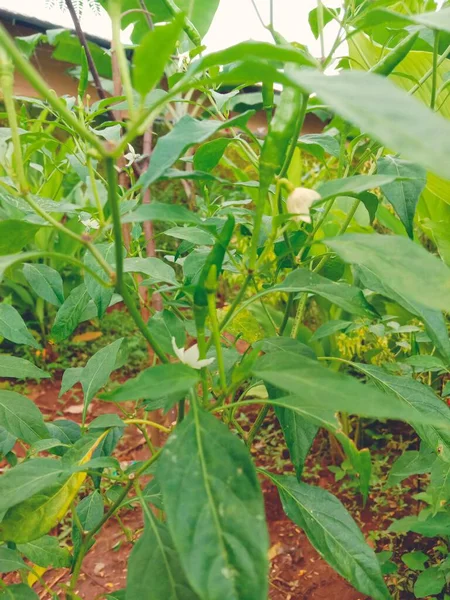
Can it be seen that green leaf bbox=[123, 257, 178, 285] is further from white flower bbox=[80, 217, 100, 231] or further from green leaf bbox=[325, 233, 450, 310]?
green leaf bbox=[325, 233, 450, 310]

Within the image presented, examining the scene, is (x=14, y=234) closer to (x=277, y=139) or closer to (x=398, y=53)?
(x=277, y=139)

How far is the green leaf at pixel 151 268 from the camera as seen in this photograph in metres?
0.68

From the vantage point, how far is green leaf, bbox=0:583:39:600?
0.69 m

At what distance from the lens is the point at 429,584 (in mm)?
1031

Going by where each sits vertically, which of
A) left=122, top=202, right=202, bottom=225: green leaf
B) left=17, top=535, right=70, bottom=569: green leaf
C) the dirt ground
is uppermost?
left=122, top=202, right=202, bottom=225: green leaf

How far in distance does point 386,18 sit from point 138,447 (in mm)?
1775

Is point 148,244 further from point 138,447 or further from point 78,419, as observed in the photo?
point 78,419

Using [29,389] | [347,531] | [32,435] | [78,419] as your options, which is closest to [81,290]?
[32,435]

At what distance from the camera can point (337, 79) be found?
30 cm

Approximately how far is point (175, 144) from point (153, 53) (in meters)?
0.10

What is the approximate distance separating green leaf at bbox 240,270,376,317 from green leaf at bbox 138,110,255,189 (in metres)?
0.19

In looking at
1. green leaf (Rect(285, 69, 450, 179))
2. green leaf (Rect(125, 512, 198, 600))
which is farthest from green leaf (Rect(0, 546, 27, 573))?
green leaf (Rect(285, 69, 450, 179))

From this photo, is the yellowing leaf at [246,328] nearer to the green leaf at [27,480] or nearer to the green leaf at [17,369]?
the green leaf at [17,369]

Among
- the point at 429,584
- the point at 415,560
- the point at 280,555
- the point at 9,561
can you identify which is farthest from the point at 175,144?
the point at 280,555
